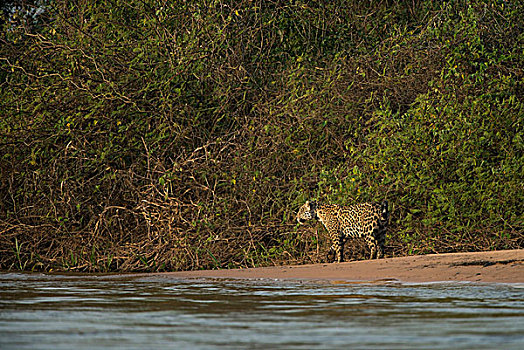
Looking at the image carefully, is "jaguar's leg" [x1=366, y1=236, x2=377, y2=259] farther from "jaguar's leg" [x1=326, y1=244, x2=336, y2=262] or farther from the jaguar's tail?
"jaguar's leg" [x1=326, y1=244, x2=336, y2=262]

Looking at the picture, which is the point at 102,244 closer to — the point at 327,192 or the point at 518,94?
the point at 327,192

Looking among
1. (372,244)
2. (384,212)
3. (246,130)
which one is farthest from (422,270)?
(246,130)

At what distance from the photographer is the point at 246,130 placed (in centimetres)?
1370

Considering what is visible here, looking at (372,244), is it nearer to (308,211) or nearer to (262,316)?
(308,211)

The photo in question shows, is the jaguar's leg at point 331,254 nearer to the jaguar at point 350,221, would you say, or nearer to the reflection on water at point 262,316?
the jaguar at point 350,221

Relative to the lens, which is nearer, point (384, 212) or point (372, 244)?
point (384, 212)

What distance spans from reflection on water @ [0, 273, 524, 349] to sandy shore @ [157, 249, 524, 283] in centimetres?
54

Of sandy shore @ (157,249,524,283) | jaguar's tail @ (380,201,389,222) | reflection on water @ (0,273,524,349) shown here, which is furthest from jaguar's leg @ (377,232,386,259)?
reflection on water @ (0,273,524,349)

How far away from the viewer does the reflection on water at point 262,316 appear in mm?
5188

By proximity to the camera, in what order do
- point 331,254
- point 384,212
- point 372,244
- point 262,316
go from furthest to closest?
point 331,254, point 372,244, point 384,212, point 262,316

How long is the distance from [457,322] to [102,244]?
8.72m

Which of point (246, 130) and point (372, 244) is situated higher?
point (246, 130)

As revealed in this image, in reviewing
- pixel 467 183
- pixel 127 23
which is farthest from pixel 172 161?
pixel 467 183

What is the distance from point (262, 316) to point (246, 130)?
732cm
